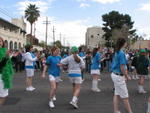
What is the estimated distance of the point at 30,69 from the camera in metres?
12.6

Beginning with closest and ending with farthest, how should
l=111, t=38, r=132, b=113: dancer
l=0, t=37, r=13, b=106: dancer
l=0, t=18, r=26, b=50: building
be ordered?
1. l=0, t=37, r=13, b=106: dancer
2. l=111, t=38, r=132, b=113: dancer
3. l=0, t=18, r=26, b=50: building

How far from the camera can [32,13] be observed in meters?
74.8

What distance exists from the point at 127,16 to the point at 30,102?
252ft

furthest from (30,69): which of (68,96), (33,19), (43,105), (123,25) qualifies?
(123,25)

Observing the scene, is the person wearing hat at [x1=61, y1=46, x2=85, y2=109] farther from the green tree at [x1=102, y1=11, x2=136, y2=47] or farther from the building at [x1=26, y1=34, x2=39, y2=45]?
the green tree at [x1=102, y1=11, x2=136, y2=47]

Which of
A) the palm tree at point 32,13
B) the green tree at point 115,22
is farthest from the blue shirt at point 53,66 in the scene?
the green tree at point 115,22

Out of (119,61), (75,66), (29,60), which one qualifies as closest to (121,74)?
(119,61)

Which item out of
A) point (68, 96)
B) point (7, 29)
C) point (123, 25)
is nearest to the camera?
point (68, 96)

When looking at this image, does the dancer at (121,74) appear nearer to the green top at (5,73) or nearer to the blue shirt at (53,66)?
the blue shirt at (53,66)

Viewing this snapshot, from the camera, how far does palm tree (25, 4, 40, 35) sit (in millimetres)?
75000

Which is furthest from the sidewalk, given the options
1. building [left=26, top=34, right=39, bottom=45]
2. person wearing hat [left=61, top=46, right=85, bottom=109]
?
building [left=26, top=34, right=39, bottom=45]

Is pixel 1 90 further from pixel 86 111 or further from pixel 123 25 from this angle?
pixel 123 25

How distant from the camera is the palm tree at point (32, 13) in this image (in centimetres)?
7500

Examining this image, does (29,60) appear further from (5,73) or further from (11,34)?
(11,34)
